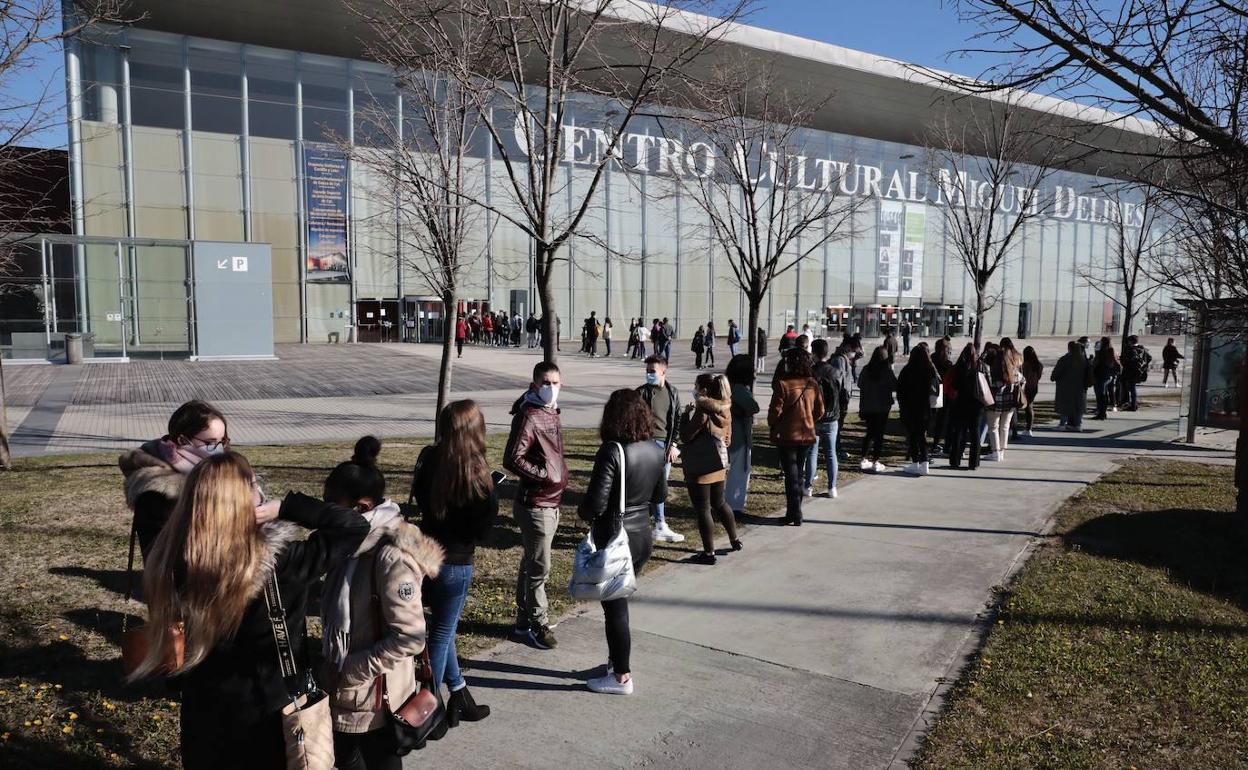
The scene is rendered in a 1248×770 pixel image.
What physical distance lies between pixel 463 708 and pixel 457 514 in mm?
1003

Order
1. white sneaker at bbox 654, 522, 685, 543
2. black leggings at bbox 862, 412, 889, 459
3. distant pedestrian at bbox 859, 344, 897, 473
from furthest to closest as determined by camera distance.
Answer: black leggings at bbox 862, 412, 889, 459
distant pedestrian at bbox 859, 344, 897, 473
white sneaker at bbox 654, 522, 685, 543

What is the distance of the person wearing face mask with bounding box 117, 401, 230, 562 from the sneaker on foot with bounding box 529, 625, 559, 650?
7.42ft

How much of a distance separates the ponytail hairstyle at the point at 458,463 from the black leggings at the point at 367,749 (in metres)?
1.45

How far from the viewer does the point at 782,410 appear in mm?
8375

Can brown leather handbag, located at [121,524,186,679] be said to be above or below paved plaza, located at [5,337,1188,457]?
above

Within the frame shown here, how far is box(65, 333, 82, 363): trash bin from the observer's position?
25594 millimetres

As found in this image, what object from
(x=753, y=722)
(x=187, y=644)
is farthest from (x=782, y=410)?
(x=187, y=644)

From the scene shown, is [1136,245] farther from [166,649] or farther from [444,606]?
[166,649]

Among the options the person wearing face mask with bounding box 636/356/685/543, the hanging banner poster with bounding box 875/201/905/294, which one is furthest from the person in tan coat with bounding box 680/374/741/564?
the hanging banner poster with bounding box 875/201/905/294

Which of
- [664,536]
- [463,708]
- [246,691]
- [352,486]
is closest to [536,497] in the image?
[463,708]

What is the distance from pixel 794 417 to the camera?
8289mm

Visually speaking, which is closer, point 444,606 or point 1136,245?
point 444,606

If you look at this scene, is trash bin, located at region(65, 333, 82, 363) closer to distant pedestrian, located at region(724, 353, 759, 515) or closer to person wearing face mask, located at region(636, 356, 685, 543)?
person wearing face mask, located at region(636, 356, 685, 543)

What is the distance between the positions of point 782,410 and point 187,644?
645 cm
